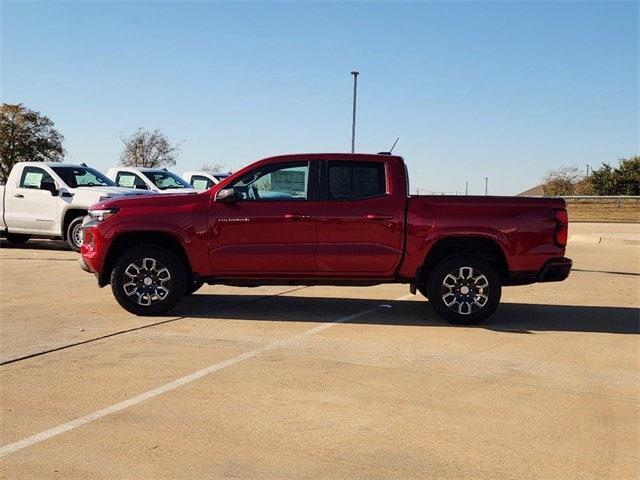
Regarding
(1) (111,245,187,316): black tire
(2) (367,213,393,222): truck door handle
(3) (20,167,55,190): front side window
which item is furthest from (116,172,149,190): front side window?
(2) (367,213,393,222): truck door handle

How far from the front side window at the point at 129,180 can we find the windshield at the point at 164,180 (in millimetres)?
277

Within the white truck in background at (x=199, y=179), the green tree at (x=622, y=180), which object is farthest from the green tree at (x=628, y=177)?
the white truck in background at (x=199, y=179)

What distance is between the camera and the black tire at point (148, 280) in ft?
26.1

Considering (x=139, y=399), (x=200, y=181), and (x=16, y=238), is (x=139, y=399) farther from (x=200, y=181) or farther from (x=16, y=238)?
(x=200, y=181)

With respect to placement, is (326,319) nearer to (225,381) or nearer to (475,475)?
(225,381)

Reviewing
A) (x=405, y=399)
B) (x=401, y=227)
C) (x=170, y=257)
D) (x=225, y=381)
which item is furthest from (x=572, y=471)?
(x=170, y=257)

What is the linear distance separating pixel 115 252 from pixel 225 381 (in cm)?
351

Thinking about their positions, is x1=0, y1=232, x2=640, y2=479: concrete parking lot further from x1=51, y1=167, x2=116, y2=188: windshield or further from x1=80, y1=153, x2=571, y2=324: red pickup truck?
x1=51, y1=167, x2=116, y2=188: windshield

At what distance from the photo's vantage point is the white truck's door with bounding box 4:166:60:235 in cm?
1536

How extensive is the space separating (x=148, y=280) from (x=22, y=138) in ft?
210

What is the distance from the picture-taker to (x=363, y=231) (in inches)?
304

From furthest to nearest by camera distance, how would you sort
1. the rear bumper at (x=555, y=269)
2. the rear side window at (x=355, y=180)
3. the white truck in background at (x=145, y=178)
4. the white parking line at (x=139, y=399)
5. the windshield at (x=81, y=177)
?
the white truck in background at (x=145, y=178), the windshield at (x=81, y=177), the rear side window at (x=355, y=180), the rear bumper at (x=555, y=269), the white parking line at (x=139, y=399)

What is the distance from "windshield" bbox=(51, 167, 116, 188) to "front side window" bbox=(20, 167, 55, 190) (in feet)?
0.82

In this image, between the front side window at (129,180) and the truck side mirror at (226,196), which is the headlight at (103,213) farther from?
the front side window at (129,180)
